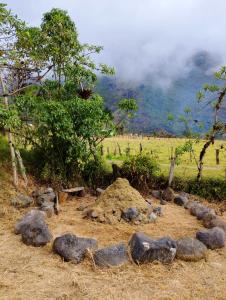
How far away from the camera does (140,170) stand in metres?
15.4

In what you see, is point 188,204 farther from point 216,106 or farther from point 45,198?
point 45,198

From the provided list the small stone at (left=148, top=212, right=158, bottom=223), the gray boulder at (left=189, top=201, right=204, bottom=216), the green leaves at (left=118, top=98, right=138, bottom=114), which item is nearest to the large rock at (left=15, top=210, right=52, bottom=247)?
the small stone at (left=148, top=212, right=158, bottom=223)

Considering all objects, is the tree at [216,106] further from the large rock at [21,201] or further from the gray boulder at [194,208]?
the large rock at [21,201]

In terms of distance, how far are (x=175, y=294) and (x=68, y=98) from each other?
33.0 ft

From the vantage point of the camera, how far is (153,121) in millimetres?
181125

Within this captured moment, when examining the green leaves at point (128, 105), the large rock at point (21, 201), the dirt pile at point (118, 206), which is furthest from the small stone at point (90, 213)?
the green leaves at point (128, 105)

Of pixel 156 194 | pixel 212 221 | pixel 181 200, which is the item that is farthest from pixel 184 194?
pixel 212 221

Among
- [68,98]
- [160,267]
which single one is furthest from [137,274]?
[68,98]

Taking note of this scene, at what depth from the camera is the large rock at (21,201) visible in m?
12.8

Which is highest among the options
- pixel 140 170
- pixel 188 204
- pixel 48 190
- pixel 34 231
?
pixel 140 170

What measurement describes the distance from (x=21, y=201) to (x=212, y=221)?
6.16 meters

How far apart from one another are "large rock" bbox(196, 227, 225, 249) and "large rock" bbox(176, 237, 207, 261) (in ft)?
1.45

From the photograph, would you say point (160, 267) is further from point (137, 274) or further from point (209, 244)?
point (209, 244)

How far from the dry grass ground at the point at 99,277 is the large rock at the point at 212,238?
209 mm
